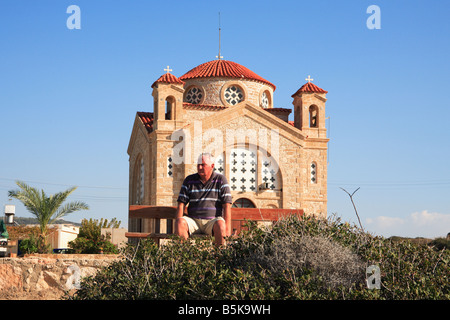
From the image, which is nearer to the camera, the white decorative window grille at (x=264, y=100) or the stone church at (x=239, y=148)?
the stone church at (x=239, y=148)

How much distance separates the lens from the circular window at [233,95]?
104ft

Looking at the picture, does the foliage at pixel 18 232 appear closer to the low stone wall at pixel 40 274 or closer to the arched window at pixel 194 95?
the arched window at pixel 194 95

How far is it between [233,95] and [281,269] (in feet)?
83.1

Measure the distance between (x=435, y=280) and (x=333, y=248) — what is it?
Answer: 55.5 inches

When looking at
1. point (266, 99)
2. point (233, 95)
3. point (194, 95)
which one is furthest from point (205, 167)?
point (266, 99)

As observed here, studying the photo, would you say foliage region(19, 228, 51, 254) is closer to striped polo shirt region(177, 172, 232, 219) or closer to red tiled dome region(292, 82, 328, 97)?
striped polo shirt region(177, 172, 232, 219)

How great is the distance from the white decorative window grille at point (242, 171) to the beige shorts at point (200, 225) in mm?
18007

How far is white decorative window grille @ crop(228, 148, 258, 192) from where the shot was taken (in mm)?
27391

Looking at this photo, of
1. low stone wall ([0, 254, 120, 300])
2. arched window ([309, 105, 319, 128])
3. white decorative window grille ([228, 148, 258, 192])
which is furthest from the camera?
arched window ([309, 105, 319, 128])

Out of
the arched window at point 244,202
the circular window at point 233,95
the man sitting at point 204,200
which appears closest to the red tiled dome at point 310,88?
the circular window at point 233,95

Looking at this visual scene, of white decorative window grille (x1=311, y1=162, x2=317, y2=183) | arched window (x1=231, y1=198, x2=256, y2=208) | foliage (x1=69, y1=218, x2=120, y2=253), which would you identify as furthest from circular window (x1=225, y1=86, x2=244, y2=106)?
foliage (x1=69, y1=218, x2=120, y2=253)
